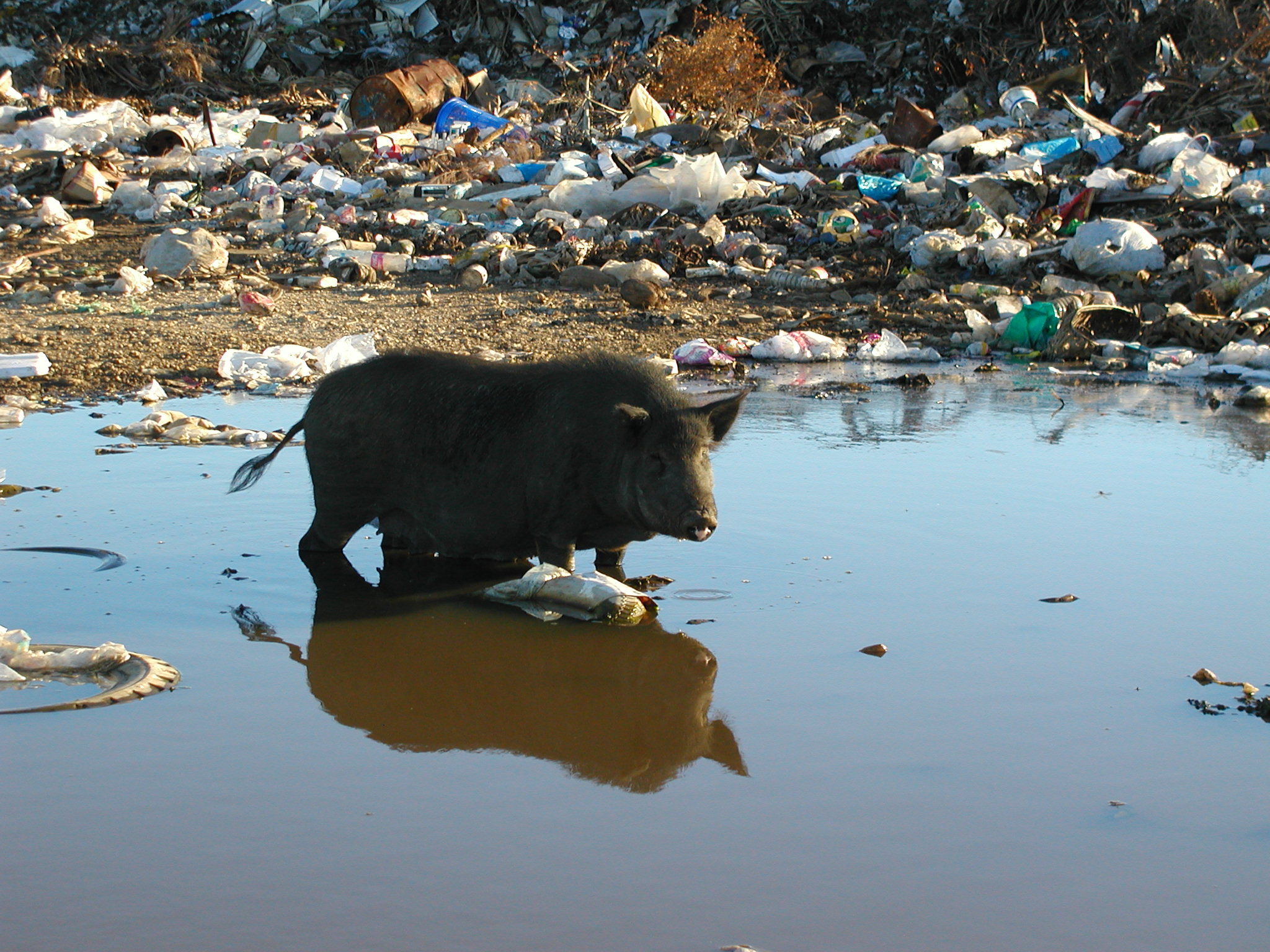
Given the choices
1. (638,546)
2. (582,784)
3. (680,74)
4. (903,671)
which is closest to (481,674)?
(582,784)

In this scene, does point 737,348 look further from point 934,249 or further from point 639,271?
point 934,249

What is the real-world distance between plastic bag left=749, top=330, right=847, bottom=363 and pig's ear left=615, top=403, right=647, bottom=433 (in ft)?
16.1

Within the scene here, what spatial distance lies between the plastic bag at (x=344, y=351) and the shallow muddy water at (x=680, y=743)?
239cm

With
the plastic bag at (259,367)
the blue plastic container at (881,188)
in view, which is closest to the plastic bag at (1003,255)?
the blue plastic container at (881,188)

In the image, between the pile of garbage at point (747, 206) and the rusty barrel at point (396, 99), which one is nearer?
the pile of garbage at point (747, 206)

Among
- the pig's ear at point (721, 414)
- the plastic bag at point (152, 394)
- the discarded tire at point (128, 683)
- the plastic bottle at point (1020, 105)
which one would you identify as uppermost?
the plastic bottle at point (1020, 105)

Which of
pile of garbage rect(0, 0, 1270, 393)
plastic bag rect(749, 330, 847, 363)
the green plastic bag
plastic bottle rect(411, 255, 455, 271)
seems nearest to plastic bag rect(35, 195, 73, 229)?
pile of garbage rect(0, 0, 1270, 393)

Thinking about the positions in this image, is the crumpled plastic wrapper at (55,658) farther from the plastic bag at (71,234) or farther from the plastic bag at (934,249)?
the plastic bag at (71,234)

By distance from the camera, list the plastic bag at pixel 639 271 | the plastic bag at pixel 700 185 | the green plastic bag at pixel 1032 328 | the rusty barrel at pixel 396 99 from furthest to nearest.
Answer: the rusty barrel at pixel 396 99 → the plastic bag at pixel 700 185 → the plastic bag at pixel 639 271 → the green plastic bag at pixel 1032 328

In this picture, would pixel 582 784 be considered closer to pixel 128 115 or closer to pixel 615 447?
pixel 615 447

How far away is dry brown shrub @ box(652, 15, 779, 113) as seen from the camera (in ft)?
48.1

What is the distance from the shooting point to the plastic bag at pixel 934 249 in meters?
10.3

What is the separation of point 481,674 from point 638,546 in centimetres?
148

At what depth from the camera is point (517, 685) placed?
3.34 m
